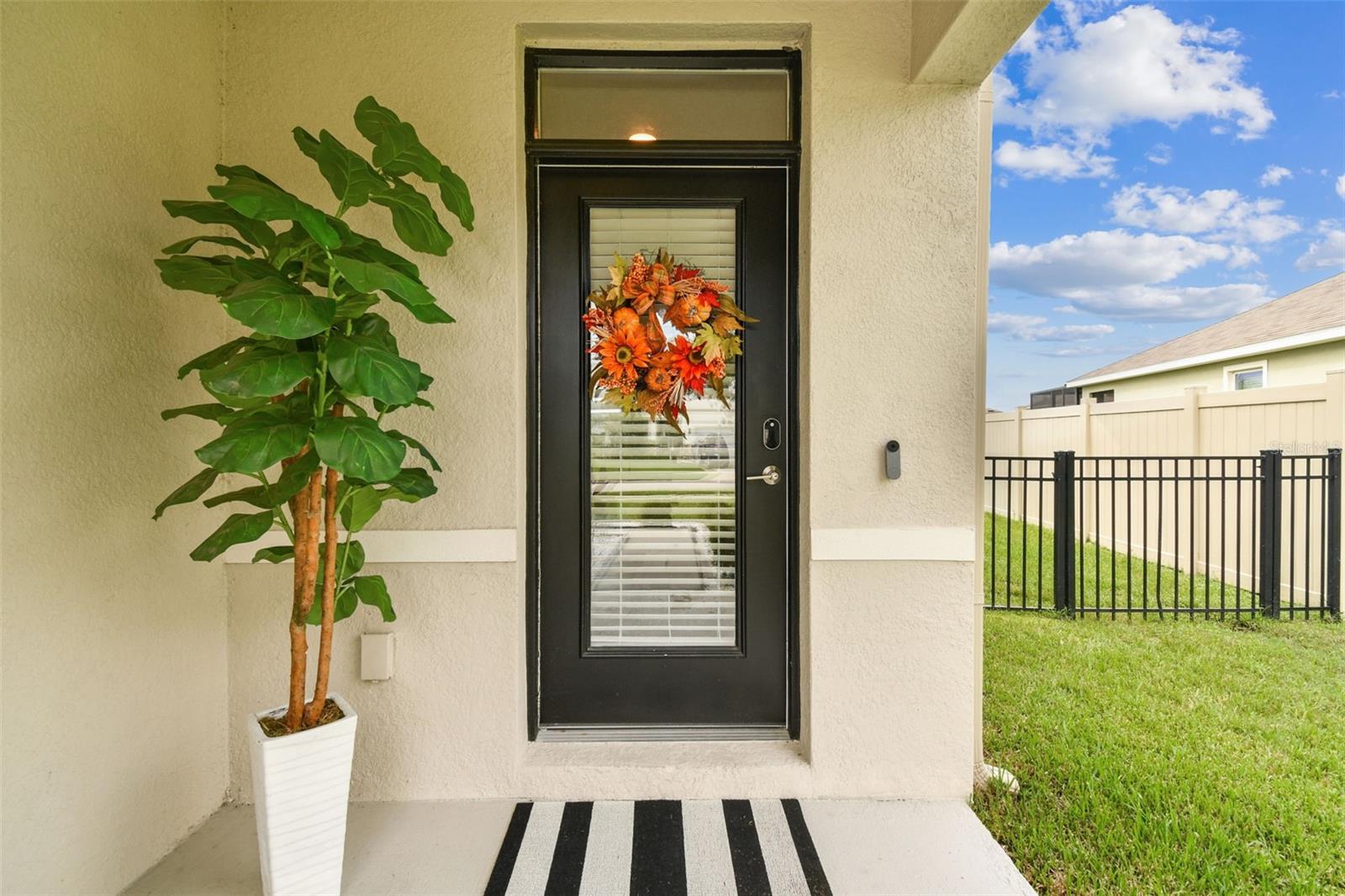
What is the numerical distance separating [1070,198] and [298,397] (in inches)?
259

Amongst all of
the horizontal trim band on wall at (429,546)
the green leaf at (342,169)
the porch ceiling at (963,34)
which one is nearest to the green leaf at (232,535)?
the horizontal trim band on wall at (429,546)

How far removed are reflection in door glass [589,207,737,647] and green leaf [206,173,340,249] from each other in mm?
913

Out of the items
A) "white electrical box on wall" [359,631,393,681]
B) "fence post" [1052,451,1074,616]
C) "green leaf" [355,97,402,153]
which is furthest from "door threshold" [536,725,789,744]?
"fence post" [1052,451,1074,616]

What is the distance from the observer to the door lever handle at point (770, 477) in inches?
70.0

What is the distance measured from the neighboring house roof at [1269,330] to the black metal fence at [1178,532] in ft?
2.41

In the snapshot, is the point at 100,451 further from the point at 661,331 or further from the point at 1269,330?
the point at 1269,330

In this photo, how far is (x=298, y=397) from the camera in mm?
1185

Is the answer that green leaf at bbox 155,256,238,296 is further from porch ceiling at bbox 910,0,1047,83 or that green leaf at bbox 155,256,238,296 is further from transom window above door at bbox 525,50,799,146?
porch ceiling at bbox 910,0,1047,83

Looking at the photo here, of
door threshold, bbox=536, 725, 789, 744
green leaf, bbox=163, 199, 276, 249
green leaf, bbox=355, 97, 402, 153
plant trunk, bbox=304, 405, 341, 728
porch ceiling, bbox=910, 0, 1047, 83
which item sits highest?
porch ceiling, bbox=910, 0, 1047, 83

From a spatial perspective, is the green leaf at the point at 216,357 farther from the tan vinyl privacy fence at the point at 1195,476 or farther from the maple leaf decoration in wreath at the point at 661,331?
the tan vinyl privacy fence at the point at 1195,476

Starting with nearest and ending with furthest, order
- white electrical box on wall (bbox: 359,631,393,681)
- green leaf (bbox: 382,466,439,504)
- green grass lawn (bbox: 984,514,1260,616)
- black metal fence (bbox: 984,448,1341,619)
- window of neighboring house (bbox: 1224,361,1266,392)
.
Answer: green leaf (bbox: 382,466,439,504) → white electrical box on wall (bbox: 359,631,393,681) → black metal fence (bbox: 984,448,1341,619) → green grass lawn (bbox: 984,514,1260,616) → window of neighboring house (bbox: 1224,361,1266,392)

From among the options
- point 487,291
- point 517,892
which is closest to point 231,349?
point 487,291

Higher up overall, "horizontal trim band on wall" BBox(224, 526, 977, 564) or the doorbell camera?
the doorbell camera

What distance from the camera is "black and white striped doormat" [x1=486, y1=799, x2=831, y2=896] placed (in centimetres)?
129
